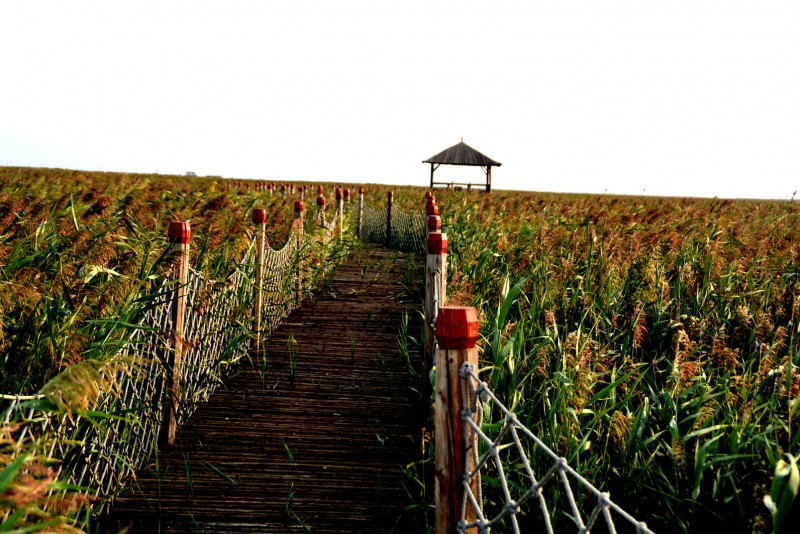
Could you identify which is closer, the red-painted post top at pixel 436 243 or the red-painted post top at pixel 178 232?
the red-painted post top at pixel 178 232

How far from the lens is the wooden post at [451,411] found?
248 cm

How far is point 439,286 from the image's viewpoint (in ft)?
17.0

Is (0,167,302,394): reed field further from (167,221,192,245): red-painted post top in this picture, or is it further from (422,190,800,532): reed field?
(422,190,800,532): reed field

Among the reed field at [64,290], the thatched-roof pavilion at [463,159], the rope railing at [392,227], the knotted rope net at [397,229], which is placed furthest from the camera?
the thatched-roof pavilion at [463,159]

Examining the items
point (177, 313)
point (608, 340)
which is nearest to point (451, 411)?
point (177, 313)

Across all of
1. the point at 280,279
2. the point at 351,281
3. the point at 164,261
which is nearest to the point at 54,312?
the point at 164,261

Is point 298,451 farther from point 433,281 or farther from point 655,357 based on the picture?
point 655,357

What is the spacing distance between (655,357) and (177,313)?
3.60 metres

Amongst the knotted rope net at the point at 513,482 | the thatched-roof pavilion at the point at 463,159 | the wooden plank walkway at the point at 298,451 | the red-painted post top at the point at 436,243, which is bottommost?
the wooden plank walkway at the point at 298,451

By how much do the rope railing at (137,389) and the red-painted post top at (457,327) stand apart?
46.5 inches

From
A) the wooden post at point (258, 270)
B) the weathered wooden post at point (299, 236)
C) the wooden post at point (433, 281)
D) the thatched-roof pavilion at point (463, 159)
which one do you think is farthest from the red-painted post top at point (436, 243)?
the thatched-roof pavilion at point (463, 159)

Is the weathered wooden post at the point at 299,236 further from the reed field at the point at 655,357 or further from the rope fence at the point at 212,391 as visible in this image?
the reed field at the point at 655,357

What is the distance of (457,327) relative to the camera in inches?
97.7

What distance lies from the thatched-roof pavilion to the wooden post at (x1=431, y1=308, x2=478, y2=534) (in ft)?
135
